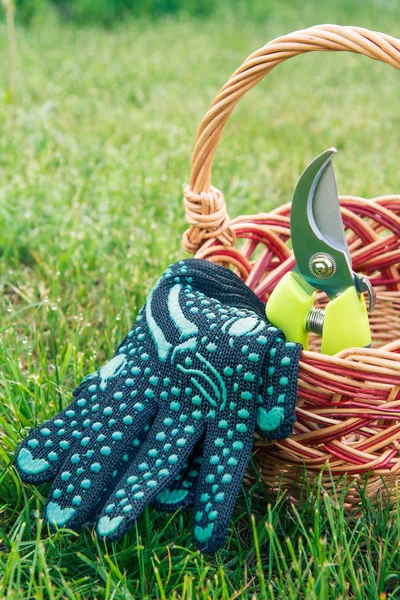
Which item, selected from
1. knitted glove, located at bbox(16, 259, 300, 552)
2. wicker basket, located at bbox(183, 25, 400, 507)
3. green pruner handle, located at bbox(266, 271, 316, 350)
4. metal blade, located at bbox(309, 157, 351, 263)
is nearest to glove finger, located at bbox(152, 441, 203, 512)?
knitted glove, located at bbox(16, 259, 300, 552)

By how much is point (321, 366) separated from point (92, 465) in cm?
35

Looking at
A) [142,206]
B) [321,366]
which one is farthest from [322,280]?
[142,206]

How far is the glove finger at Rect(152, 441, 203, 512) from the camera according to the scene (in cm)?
95

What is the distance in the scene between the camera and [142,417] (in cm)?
100

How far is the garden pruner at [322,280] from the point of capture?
110cm

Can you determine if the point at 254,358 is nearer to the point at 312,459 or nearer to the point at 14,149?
the point at 312,459

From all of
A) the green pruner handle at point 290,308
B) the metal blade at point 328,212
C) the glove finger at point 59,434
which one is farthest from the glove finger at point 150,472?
the metal blade at point 328,212

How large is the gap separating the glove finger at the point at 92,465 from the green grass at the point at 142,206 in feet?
0.15

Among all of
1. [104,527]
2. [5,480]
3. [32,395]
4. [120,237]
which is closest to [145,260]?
[120,237]

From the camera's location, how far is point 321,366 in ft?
3.11

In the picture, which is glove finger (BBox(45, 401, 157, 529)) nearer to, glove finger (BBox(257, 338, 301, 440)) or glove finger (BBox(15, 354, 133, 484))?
glove finger (BBox(15, 354, 133, 484))

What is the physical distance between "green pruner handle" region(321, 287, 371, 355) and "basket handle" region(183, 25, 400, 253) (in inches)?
12.4

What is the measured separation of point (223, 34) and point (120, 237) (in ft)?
9.96

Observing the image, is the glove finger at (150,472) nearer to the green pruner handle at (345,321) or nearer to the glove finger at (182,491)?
the glove finger at (182,491)
